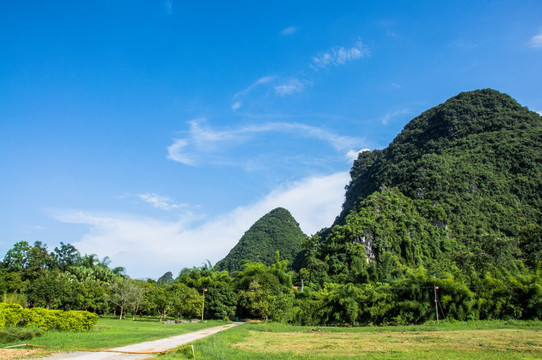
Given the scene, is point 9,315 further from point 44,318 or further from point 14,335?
point 14,335

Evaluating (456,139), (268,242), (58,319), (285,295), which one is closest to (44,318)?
(58,319)

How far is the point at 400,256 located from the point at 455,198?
23.5 m

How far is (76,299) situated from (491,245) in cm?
4955

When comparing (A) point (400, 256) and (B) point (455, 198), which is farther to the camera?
(B) point (455, 198)

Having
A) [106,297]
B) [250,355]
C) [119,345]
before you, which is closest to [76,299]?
[106,297]

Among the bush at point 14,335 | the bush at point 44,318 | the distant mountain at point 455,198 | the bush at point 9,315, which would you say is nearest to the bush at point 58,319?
the bush at point 44,318

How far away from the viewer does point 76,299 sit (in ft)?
126

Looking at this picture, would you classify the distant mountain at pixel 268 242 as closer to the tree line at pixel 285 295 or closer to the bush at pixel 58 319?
the tree line at pixel 285 295

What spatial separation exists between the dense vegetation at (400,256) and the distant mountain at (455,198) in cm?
29

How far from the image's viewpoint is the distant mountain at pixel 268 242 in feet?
372

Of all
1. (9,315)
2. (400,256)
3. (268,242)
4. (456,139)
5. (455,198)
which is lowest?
(9,315)

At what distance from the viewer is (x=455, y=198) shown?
288 ft

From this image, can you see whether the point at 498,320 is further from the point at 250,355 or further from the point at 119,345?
the point at 119,345

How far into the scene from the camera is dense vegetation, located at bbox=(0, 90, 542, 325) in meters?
32.0
